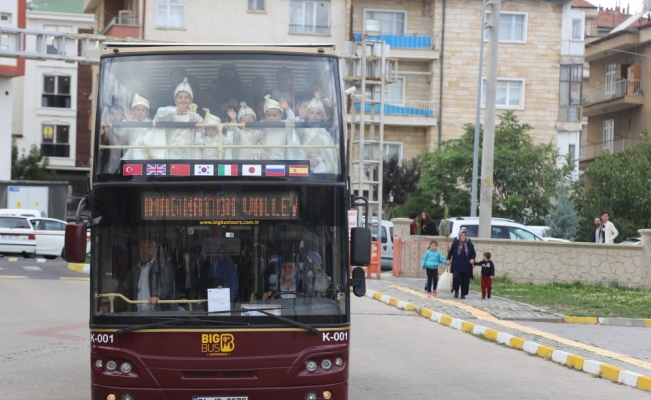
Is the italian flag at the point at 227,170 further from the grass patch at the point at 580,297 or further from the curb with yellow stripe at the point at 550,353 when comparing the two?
the grass patch at the point at 580,297

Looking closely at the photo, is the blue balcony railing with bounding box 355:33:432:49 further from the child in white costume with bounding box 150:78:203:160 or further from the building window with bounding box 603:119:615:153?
the child in white costume with bounding box 150:78:203:160

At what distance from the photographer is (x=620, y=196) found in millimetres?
38812

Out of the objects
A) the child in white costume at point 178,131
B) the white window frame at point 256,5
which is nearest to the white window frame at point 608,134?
the white window frame at point 256,5

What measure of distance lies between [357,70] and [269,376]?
21.5 m

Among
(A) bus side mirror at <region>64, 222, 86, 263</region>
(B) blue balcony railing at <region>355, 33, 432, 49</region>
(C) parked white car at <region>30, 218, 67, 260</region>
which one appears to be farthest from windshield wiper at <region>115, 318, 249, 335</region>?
(B) blue balcony railing at <region>355, 33, 432, 49</region>

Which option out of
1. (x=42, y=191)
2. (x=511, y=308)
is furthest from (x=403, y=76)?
(x=511, y=308)

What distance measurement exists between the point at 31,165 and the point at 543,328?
44.9 meters

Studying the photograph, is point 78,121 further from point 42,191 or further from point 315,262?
point 315,262

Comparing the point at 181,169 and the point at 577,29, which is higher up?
the point at 577,29

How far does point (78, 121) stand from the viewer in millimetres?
63250

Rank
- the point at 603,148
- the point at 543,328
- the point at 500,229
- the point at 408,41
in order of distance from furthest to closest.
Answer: the point at 603,148, the point at 408,41, the point at 500,229, the point at 543,328

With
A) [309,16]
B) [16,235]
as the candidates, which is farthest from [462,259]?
[309,16]

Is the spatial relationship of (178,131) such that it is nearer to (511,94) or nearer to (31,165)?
(511,94)

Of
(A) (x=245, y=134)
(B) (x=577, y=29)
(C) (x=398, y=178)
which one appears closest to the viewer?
(A) (x=245, y=134)
